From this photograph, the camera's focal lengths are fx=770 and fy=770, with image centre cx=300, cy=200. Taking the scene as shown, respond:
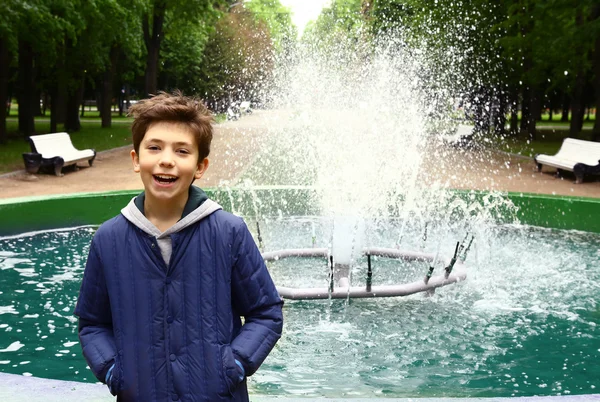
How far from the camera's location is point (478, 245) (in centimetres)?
852

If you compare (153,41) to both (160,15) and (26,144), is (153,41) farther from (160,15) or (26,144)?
(26,144)

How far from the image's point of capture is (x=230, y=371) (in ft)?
6.75

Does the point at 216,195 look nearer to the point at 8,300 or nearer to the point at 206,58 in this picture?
the point at 8,300

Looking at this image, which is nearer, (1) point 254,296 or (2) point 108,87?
(1) point 254,296

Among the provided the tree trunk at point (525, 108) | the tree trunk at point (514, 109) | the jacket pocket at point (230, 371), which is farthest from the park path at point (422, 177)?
the jacket pocket at point (230, 371)

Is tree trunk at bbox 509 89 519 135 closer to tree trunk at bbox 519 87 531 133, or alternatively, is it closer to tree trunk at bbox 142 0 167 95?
tree trunk at bbox 519 87 531 133

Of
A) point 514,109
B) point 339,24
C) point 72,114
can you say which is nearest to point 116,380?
point 514,109

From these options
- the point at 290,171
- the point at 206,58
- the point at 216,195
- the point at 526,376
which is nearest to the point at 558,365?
the point at 526,376

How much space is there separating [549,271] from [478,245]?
4.25ft

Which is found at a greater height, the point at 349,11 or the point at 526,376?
the point at 349,11

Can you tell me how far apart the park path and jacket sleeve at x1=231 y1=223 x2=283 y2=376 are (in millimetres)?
10660

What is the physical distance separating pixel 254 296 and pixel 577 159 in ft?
49.9

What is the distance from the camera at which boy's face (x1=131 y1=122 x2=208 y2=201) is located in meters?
2.08

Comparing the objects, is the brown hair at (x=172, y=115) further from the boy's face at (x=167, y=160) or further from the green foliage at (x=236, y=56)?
the green foliage at (x=236, y=56)
